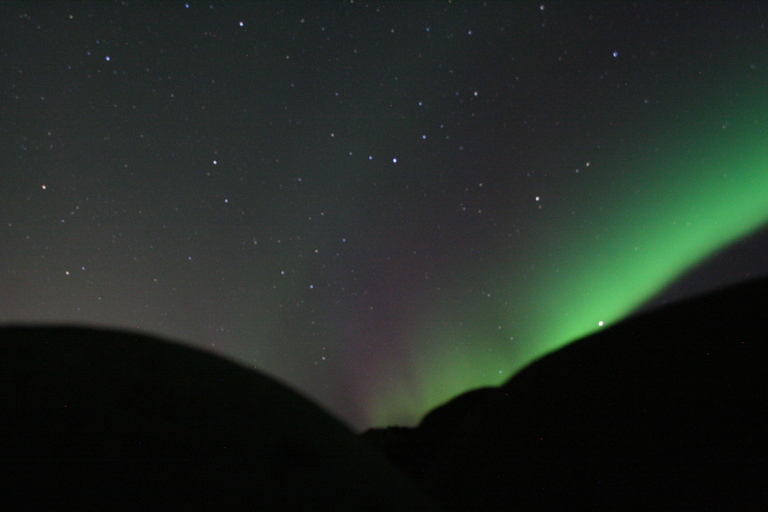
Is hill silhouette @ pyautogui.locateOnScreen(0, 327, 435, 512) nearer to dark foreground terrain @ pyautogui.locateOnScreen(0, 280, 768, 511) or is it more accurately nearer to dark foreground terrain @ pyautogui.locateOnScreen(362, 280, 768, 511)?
dark foreground terrain @ pyautogui.locateOnScreen(0, 280, 768, 511)

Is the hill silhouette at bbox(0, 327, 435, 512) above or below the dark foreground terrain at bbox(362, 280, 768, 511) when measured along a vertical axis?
above

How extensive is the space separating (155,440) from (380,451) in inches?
66.5

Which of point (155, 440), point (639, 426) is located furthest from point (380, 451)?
point (639, 426)

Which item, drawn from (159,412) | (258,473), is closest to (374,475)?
(258,473)

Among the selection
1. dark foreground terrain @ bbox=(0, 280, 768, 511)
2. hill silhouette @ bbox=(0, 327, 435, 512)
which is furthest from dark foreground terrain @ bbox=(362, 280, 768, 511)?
hill silhouette @ bbox=(0, 327, 435, 512)

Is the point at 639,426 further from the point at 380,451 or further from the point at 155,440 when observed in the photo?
the point at 155,440

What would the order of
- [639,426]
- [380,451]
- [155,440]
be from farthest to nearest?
[639,426] < [380,451] < [155,440]

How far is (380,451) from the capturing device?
2.95 meters

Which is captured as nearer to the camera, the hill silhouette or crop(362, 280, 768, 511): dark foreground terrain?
the hill silhouette

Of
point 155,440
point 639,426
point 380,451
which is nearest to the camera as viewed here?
point 155,440

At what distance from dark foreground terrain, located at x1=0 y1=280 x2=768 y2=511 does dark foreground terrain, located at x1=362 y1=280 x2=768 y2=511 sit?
11 mm

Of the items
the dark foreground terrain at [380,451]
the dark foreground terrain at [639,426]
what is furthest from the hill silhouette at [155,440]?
the dark foreground terrain at [639,426]

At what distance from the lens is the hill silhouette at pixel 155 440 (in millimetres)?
1441

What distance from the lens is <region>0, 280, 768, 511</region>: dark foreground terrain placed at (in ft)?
4.99
